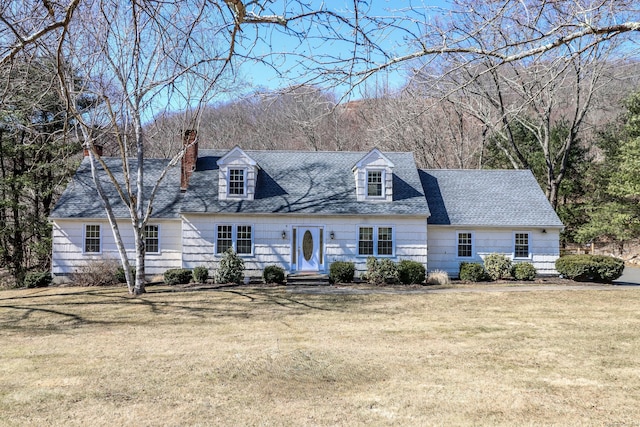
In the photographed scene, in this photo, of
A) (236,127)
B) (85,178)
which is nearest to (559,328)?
(85,178)

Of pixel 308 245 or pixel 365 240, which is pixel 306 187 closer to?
pixel 308 245

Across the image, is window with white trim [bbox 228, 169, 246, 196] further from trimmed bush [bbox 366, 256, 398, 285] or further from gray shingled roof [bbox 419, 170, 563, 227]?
gray shingled roof [bbox 419, 170, 563, 227]

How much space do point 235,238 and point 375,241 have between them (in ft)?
20.0

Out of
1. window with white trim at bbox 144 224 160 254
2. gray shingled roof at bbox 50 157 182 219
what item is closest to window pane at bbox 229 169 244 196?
gray shingled roof at bbox 50 157 182 219

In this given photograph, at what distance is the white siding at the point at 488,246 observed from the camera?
22.0 metres

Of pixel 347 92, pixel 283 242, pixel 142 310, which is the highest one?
pixel 347 92

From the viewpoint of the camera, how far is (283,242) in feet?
70.2

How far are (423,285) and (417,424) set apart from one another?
14961mm

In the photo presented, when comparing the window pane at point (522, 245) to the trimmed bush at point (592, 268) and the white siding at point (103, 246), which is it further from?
the white siding at point (103, 246)

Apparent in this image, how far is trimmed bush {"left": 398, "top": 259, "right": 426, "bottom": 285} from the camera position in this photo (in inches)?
792

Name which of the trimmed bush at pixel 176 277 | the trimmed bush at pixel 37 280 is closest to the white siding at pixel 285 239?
the trimmed bush at pixel 176 277

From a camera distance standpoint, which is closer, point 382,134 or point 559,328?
point 559,328

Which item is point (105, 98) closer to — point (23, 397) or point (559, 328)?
point (23, 397)

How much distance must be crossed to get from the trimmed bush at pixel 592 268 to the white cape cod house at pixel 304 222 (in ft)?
4.35
